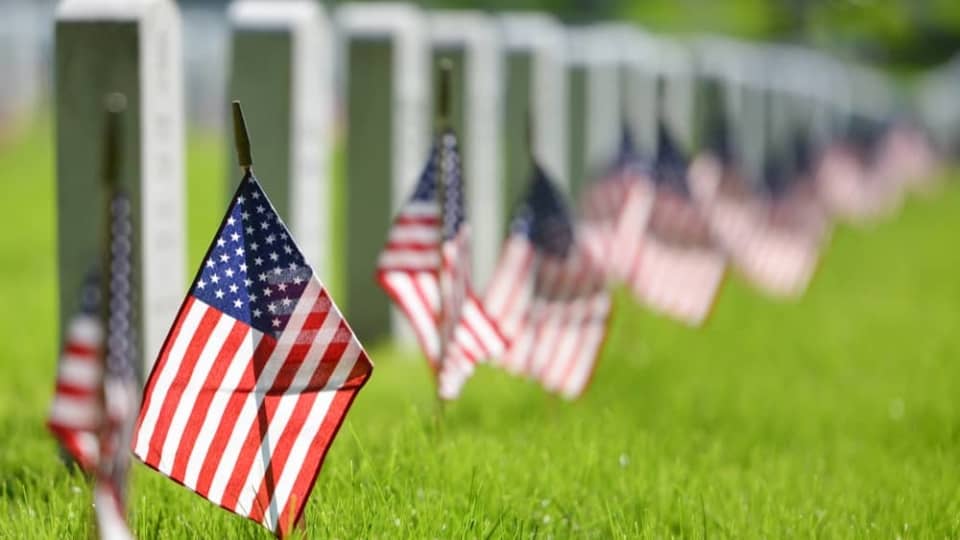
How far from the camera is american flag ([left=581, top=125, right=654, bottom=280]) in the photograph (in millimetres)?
11203

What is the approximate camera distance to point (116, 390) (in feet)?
13.6

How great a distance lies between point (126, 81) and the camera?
6801 millimetres

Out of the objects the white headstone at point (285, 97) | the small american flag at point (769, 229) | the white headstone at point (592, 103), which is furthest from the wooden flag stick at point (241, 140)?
the white headstone at point (592, 103)

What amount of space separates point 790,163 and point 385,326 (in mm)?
9476

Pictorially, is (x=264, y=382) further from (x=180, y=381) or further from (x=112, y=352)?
(x=112, y=352)

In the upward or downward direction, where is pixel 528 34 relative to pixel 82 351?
downward

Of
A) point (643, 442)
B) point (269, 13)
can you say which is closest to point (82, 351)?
point (643, 442)

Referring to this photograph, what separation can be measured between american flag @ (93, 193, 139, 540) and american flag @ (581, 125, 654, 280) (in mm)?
6701

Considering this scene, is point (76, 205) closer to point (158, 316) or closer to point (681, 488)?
point (158, 316)

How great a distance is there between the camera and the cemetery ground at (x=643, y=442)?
18.8 ft

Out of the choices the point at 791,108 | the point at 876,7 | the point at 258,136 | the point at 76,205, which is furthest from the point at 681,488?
the point at 876,7

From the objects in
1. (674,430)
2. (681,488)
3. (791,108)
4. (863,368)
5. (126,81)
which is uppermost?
(126,81)

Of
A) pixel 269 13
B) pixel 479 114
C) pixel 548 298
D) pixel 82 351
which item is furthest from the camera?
pixel 479 114

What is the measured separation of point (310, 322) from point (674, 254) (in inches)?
252
